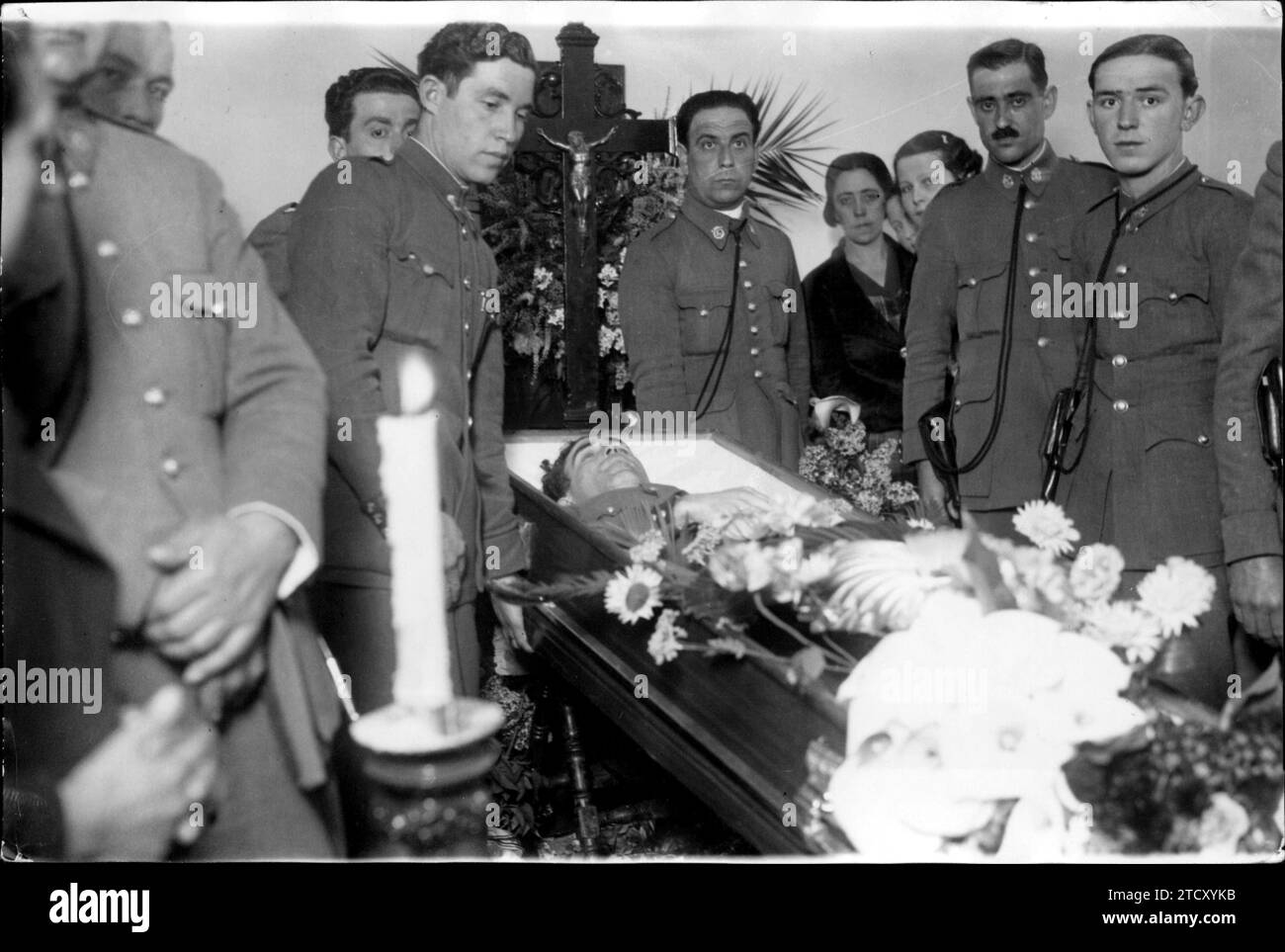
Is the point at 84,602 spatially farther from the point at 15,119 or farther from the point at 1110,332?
the point at 1110,332

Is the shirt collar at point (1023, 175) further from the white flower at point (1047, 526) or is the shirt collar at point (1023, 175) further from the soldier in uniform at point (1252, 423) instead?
the white flower at point (1047, 526)

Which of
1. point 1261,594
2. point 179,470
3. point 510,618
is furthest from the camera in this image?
point 510,618

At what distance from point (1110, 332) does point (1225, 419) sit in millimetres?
325

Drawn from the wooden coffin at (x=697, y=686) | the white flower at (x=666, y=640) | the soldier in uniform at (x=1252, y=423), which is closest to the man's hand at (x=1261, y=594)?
the soldier in uniform at (x=1252, y=423)

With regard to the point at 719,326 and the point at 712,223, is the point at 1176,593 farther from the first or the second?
the point at 712,223

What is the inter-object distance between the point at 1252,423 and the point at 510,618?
1.76m

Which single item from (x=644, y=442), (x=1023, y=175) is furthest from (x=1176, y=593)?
Answer: (x=644, y=442)

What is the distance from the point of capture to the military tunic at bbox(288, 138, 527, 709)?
3219mm

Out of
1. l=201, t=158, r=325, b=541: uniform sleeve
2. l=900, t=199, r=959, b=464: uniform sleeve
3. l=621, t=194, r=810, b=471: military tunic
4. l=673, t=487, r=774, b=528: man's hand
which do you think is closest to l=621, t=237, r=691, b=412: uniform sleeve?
l=621, t=194, r=810, b=471: military tunic

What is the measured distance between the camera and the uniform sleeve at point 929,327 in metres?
3.39

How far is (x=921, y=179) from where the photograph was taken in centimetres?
338

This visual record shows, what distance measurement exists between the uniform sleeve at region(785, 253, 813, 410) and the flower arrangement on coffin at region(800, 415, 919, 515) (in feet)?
0.30

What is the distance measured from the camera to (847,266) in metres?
3.42
